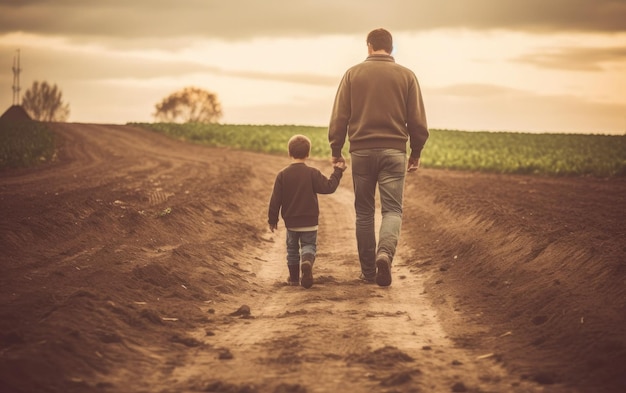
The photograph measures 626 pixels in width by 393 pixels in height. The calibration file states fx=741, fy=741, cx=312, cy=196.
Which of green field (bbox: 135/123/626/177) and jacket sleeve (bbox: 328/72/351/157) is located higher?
jacket sleeve (bbox: 328/72/351/157)

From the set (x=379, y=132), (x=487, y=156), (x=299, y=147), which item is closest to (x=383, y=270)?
(x=379, y=132)

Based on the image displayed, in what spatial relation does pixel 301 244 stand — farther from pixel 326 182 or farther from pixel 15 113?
pixel 15 113

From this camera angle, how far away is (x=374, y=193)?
809 cm

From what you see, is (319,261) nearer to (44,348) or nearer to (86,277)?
(86,277)

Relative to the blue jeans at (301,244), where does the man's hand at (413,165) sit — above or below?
above

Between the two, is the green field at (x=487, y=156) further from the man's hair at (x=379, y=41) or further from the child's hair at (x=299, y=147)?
the child's hair at (x=299, y=147)

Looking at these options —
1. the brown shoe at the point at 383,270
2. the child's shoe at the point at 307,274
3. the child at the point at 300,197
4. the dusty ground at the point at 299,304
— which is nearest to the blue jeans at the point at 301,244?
→ the child at the point at 300,197

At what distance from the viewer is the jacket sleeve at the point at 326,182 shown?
804cm

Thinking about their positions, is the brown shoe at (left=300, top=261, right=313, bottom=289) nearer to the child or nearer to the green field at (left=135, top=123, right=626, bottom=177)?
the child

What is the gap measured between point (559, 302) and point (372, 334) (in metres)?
1.82

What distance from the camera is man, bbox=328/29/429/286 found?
7961 mm

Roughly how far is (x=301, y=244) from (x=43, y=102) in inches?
5211

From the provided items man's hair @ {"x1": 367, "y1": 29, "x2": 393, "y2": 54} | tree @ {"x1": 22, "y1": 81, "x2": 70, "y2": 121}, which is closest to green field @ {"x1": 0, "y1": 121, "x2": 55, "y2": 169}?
man's hair @ {"x1": 367, "y1": 29, "x2": 393, "y2": 54}

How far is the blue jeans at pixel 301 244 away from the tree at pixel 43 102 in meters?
130
